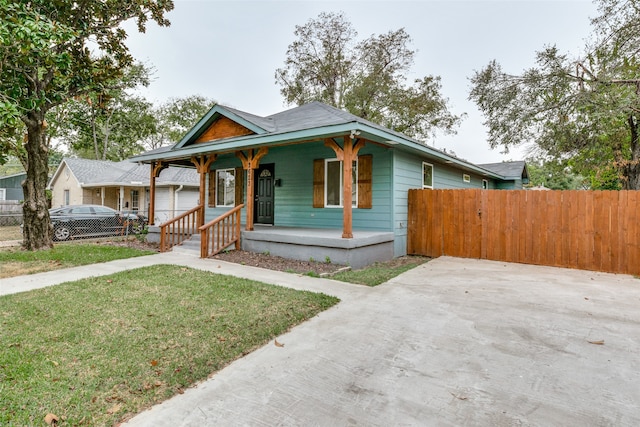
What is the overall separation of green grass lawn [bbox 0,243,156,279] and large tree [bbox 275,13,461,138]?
51.1 ft

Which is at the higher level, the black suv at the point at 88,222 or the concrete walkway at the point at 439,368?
the black suv at the point at 88,222

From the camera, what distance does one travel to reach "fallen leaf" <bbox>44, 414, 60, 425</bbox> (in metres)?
1.84

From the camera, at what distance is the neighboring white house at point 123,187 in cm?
1670

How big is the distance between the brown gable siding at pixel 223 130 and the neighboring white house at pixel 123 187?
735 centimetres

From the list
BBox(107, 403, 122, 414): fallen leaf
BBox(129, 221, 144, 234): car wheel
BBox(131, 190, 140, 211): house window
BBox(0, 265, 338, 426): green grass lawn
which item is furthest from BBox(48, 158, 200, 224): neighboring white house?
→ BBox(107, 403, 122, 414): fallen leaf

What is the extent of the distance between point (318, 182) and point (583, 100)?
7872mm

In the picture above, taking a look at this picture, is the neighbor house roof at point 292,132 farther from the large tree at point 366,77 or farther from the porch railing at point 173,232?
the large tree at point 366,77

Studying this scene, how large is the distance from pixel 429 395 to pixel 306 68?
21.1 meters

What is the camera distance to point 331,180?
8.44 meters

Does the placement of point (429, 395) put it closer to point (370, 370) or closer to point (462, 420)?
point (462, 420)

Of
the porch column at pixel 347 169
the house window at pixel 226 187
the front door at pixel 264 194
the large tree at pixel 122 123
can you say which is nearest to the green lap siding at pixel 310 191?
the front door at pixel 264 194

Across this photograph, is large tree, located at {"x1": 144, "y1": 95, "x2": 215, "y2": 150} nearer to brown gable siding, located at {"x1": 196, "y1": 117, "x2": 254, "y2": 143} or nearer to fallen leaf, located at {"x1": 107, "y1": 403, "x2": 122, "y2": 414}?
brown gable siding, located at {"x1": 196, "y1": 117, "x2": 254, "y2": 143}

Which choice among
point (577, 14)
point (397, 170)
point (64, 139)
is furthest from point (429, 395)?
point (64, 139)

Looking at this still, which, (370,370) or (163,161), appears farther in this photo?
(163,161)
